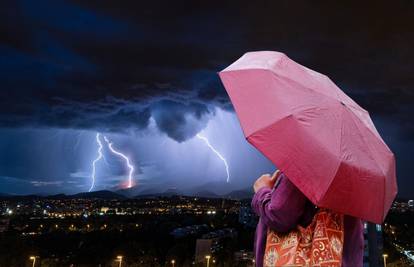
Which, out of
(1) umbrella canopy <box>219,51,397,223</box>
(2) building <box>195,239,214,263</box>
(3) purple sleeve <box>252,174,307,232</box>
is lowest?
(2) building <box>195,239,214,263</box>

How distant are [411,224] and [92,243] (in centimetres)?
4415

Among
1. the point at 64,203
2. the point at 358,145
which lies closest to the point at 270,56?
the point at 358,145

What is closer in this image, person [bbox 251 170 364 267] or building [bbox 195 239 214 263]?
person [bbox 251 170 364 267]

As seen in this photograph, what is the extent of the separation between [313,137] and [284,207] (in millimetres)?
280

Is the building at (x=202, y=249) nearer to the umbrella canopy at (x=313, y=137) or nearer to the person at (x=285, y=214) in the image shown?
the person at (x=285, y=214)

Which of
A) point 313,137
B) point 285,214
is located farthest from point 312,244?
point 313,137

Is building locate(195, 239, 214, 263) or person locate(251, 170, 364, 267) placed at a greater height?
person locate(251, 170, 364, 267)

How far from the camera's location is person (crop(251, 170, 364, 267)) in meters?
1.37

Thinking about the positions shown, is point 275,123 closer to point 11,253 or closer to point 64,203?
point 11,253

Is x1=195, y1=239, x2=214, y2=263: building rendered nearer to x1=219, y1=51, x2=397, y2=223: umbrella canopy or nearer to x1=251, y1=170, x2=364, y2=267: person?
x1=251, y1=170, x2=364, y2=267: person

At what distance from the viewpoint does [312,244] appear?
135 cm

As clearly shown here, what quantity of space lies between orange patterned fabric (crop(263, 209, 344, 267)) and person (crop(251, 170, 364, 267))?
1.4 inches

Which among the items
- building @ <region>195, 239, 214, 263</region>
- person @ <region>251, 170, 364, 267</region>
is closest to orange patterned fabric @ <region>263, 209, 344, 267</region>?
person @ <region>251, 170, 364, 267</region>

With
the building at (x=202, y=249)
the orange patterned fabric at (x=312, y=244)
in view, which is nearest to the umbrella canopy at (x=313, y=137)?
the orange patterned fabric at (x=312, y=244)
